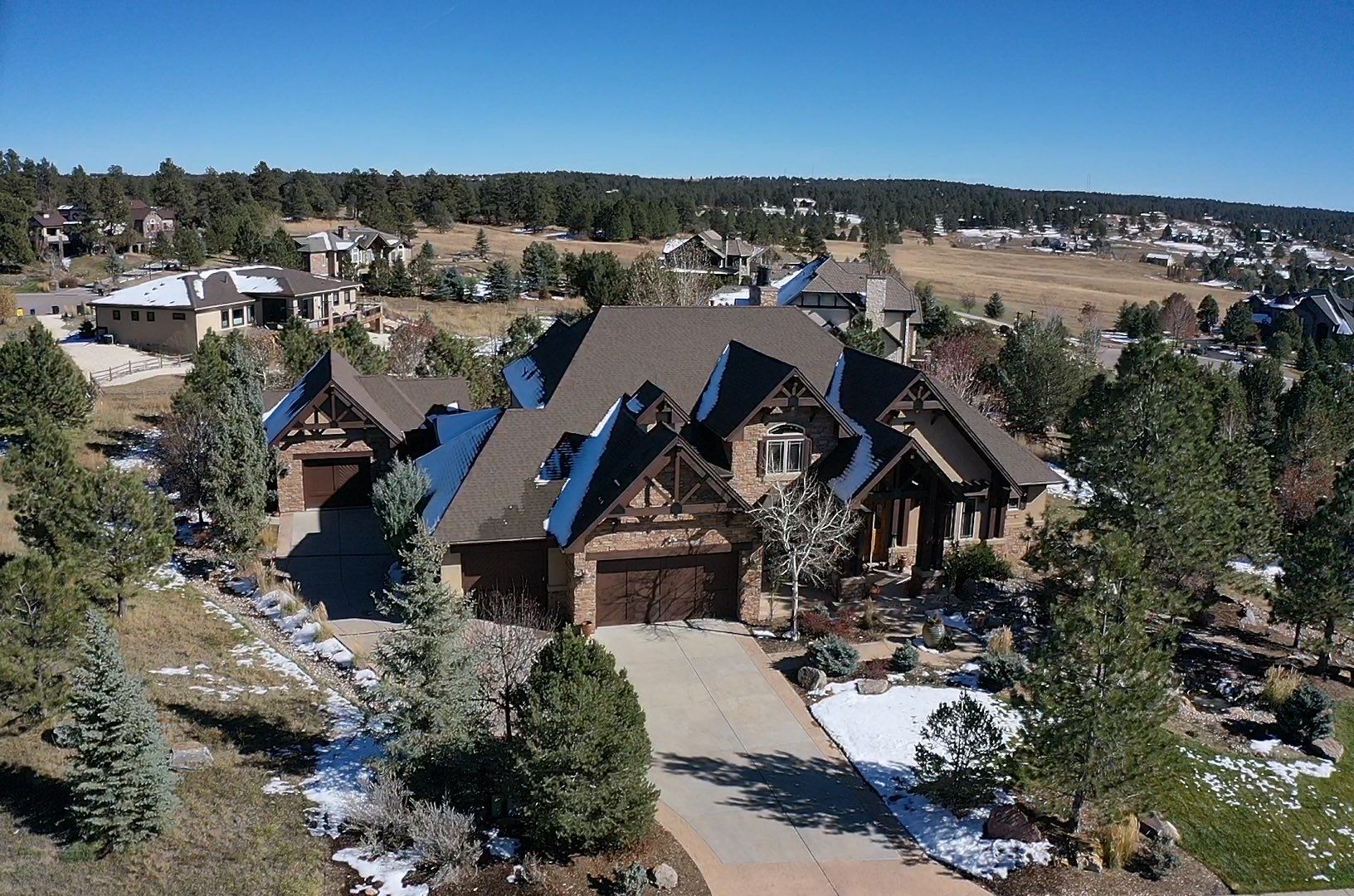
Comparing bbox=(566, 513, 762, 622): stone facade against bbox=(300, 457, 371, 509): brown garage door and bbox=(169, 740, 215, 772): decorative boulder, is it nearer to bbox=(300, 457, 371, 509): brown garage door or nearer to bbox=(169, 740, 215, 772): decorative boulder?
bbox=(169, 740, 215, 772): decorative boulder

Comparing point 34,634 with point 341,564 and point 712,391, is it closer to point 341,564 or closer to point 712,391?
point 341,564

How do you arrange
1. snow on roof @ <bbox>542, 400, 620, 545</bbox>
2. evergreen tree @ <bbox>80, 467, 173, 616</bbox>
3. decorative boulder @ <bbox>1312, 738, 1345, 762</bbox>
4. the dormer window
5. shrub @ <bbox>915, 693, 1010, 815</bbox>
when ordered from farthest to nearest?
the dormer window < snow on roof @ <bbox>542, 400, 620, 545</bbox> < evergreen tree @ <bbox>80, 467, 173, 616</bbox> < decorative boulder @ <bbox>1312, 738, 1345, 762</bbox> < shrub @ <bbox>915, 693, 1010, 815</bbox>

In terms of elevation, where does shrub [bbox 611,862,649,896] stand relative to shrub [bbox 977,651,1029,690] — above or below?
below

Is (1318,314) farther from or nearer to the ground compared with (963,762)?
farther from the ground

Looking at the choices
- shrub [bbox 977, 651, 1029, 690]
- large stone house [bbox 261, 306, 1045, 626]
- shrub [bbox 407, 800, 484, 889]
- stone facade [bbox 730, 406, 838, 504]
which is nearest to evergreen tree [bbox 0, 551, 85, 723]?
shrub [bbox 407, 800, 484, 889]

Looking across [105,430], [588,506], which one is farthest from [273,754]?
[105,430]

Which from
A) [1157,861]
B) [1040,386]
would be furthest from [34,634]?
[1040,386]

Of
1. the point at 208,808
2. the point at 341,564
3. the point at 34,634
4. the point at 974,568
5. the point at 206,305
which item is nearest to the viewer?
the point at 208,808
